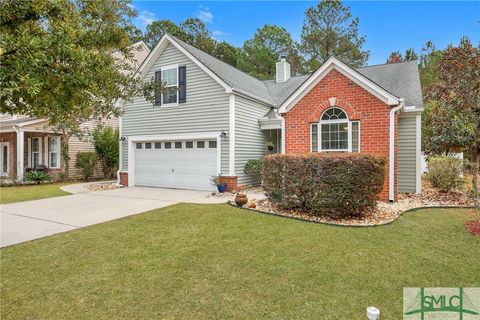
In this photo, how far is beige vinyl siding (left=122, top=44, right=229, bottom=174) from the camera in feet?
40.0

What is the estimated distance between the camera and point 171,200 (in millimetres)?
9930

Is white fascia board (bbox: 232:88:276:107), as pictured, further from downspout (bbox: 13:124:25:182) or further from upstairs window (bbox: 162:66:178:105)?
downspout (bbox: 13:124:25:182)

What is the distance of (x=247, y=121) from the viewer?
12992mm

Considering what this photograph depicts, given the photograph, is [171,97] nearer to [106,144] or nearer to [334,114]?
[106,144]

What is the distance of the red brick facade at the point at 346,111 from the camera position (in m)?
9.37

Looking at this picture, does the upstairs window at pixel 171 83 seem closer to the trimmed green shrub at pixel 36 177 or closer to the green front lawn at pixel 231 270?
the green front lawn at pixel 231 270

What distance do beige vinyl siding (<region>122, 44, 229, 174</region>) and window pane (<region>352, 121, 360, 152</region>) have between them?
4977 mm

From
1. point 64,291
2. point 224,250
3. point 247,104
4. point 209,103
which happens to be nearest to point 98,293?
point 64,291

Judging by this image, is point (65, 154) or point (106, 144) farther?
point (106, 144)

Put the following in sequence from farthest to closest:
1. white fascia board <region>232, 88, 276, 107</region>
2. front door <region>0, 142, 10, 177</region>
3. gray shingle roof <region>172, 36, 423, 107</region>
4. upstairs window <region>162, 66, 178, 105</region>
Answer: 1. front door <region>0, 142, 10, 177</region>
2. upstairs window <region>162, 66, 178, 105</region>
3. white fascia board <region>232, 88, 276, 107</region>
4. gray shingle roof <region>172, 36, 423, 107</region>

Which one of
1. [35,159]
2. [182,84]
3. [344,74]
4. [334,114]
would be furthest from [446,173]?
[35,159]

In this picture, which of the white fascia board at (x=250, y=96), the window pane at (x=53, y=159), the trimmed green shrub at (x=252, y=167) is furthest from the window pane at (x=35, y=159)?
the white fascia board at (x=250, y=96)

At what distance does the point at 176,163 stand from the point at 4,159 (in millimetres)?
15316

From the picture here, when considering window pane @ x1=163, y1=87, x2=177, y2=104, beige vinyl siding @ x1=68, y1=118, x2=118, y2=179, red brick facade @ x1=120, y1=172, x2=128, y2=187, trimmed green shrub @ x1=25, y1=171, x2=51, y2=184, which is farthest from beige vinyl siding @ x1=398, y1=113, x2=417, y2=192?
trimmed green shrub @ x1=25, y1=171, x2=51, y2=184
